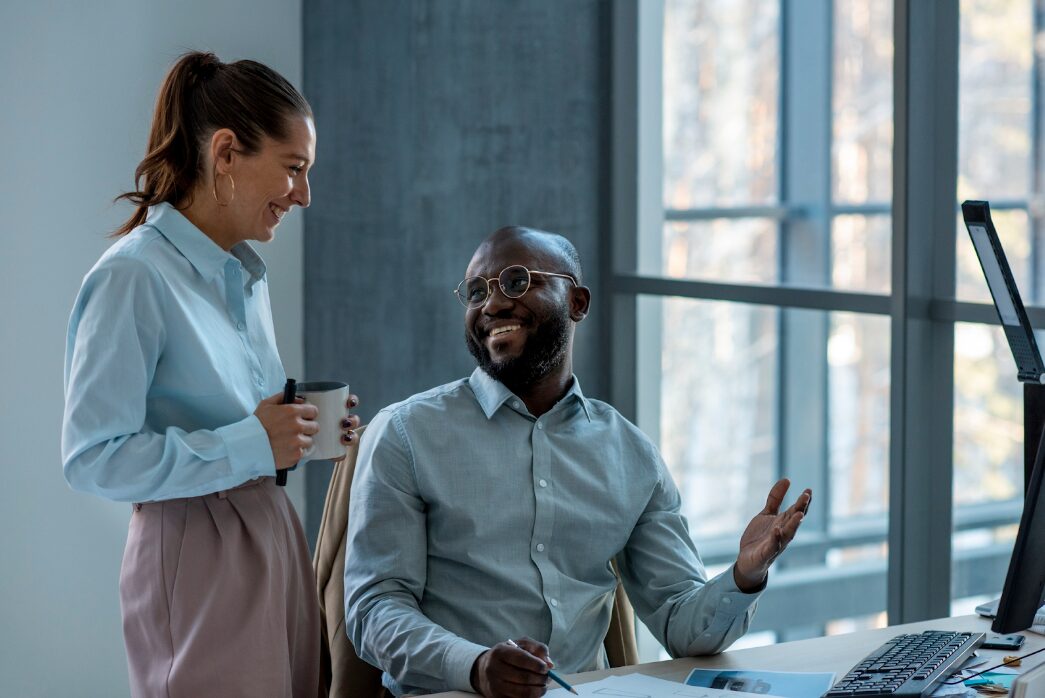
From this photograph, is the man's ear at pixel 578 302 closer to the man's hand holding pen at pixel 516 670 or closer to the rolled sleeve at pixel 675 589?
the rolled sleeve at pixel 675 589

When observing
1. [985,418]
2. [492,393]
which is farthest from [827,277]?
[492,393]

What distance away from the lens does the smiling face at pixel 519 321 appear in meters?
2.03

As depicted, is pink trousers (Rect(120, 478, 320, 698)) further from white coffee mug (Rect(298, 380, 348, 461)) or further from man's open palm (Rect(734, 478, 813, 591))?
man's open palm (Rect(734, 478, 813, 591))

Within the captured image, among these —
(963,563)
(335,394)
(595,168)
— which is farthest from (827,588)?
(335,394)

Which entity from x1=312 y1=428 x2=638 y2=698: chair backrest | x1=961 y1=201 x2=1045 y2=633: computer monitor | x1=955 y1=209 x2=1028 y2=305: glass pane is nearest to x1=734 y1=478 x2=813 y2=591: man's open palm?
x1=961 y1=201 x2=1045 y2=633: computer monitor

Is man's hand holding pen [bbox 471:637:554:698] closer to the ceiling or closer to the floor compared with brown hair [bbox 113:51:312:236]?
closer to the floor

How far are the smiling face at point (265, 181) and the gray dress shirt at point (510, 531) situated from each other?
425mm

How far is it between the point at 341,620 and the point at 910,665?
3.18 ft

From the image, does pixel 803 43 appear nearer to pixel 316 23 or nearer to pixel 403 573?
pixel 316 23

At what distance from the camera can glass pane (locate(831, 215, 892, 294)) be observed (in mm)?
3717

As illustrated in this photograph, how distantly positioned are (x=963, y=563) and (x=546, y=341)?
142 centimetres

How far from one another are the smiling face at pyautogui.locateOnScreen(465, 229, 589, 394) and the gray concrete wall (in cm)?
123

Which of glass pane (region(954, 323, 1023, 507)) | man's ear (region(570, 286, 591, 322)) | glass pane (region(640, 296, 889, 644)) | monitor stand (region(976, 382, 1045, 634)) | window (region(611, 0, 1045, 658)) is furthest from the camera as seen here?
glass pane (region(640, 296, 889, 644))

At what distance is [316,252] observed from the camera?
321 cm
